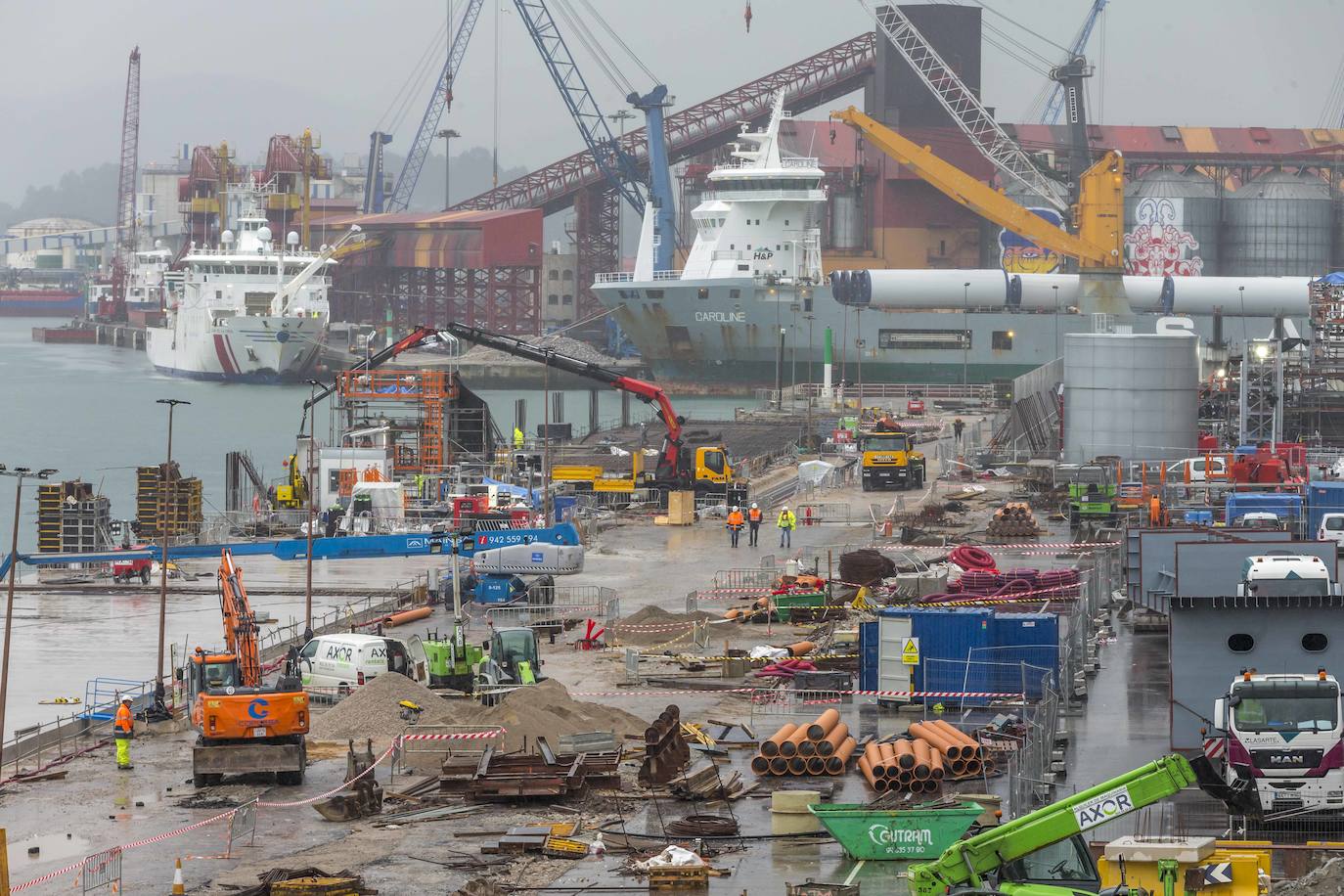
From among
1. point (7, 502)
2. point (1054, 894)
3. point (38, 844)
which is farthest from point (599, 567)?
point (7, 502)

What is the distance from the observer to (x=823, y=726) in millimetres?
20750

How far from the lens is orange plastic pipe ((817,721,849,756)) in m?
20.1

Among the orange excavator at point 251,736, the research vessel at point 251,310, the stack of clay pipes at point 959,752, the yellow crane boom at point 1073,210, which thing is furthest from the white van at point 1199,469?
the research vessel at point 251,310

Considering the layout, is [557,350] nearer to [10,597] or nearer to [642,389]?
[642,389]

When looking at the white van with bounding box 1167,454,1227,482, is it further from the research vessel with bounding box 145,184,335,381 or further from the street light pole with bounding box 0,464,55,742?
the research vessel with bounding box 145,184,335,381

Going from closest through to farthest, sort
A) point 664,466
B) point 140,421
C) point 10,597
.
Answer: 1. point 10,597
2. point 664,466
3. point 140,421

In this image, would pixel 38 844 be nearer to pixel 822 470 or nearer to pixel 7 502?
pixel 822 470

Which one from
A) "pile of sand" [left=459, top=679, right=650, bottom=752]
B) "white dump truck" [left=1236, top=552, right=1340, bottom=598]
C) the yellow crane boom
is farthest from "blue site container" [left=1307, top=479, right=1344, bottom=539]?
the yellow crane boom

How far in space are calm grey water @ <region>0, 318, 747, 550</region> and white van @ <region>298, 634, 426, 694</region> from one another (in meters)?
36.5

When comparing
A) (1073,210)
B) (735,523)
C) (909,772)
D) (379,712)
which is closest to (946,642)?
(909,772)

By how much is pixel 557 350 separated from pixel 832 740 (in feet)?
357

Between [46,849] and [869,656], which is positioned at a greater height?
[869,656]

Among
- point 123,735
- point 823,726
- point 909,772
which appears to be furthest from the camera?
point 123,735

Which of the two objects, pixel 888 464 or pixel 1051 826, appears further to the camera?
pixel 888 464
